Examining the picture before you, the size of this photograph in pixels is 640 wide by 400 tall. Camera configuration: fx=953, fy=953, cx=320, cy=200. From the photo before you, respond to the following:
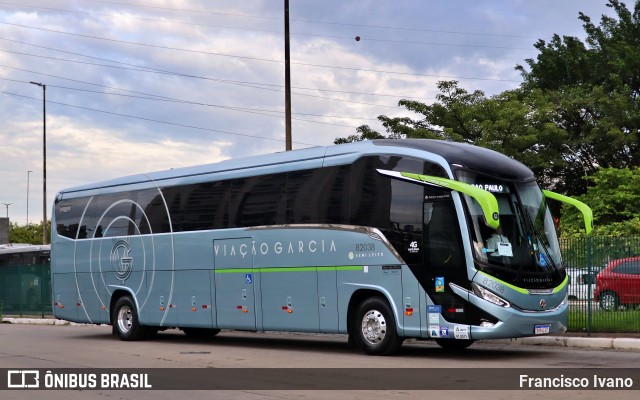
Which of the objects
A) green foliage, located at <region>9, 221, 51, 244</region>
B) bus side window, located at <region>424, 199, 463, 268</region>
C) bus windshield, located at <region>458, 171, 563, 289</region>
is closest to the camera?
bus windshield, located at <region>458, 171, 563, 289</region>

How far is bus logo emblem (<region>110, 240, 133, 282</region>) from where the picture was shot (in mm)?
23125

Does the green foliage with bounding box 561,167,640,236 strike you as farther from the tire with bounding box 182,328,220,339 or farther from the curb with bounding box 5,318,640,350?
the curb with bounding box 5,318,640,350

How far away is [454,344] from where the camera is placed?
18.2 m

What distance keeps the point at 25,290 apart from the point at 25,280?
1.41 ft

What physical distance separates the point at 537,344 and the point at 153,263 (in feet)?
29.4

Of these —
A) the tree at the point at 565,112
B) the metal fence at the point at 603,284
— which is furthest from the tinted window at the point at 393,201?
the tree at the point at 565,112

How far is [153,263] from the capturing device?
73.4ft

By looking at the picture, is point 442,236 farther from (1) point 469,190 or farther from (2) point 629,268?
(2) point 629,268

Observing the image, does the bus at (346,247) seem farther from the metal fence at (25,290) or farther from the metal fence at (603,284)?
the metal fence at (25,290)

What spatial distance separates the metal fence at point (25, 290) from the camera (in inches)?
1510

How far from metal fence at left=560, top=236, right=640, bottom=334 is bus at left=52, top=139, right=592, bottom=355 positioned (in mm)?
1598

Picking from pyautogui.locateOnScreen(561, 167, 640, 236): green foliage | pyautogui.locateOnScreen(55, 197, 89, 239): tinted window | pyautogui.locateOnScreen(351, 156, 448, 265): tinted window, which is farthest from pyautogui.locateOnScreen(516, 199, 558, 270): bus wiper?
pyautogui.locateOnScreen(561, 167, 640, 236): green foliage

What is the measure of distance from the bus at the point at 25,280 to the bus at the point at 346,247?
51.9 feet
